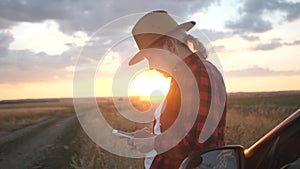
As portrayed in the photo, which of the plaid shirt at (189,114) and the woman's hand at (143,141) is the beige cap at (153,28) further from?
the woman's hand at (143,141)

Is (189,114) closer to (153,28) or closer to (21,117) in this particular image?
(153,28)

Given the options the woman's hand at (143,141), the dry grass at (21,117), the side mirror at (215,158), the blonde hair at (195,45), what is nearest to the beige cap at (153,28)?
the blonde hair at (195,45)

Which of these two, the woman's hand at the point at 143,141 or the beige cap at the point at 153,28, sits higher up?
the beige cap at the point at 153,28

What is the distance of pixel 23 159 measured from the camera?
13.8 m

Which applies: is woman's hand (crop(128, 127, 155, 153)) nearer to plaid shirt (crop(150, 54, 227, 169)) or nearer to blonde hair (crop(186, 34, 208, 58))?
plaid shirt (crop(150, 54, 227, 169))

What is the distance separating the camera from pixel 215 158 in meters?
1.54

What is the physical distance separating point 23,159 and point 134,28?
1187 cm

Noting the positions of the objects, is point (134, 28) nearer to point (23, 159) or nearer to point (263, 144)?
point (263, 144)

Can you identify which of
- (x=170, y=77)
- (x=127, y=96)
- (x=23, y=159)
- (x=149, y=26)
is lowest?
(x=23, y=159)

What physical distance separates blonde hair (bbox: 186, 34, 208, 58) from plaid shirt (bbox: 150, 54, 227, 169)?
202 mm

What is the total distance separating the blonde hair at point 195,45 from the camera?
8.80ft

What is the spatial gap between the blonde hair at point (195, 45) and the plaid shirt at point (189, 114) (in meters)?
0.20

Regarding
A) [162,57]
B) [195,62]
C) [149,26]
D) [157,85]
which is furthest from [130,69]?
[195,62]

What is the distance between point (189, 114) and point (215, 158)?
802mm
